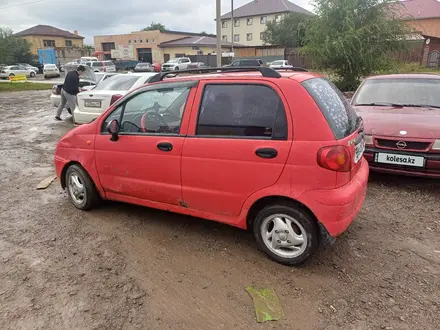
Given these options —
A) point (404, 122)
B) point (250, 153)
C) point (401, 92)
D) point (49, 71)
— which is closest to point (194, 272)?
point (250, 153)

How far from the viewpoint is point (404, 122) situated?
15.3 feet

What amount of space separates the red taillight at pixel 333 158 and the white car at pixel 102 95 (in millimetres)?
6495

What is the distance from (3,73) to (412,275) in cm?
4498

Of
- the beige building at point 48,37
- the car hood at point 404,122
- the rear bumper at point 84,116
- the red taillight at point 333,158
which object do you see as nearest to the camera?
the red taillight at point 333,158

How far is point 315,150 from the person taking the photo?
2.70 metres

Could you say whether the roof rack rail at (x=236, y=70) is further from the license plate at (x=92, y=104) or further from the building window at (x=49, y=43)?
the building window at (x=49, y=43)

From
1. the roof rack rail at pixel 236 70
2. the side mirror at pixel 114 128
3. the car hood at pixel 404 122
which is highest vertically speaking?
the roof rack rail at pixel 236 70

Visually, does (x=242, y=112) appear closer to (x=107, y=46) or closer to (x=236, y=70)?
(x=236, y=70)

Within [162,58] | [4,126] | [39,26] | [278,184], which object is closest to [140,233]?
[278,184]

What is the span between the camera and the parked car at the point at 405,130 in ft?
14.3

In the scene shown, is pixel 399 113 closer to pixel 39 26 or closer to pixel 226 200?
pixel 226 200

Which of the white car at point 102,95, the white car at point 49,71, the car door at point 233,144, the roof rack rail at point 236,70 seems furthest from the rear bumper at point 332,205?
the white car at point 49,71

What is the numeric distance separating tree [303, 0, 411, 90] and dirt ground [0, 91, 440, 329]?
11.1 meters

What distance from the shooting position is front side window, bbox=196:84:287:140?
2855mm
